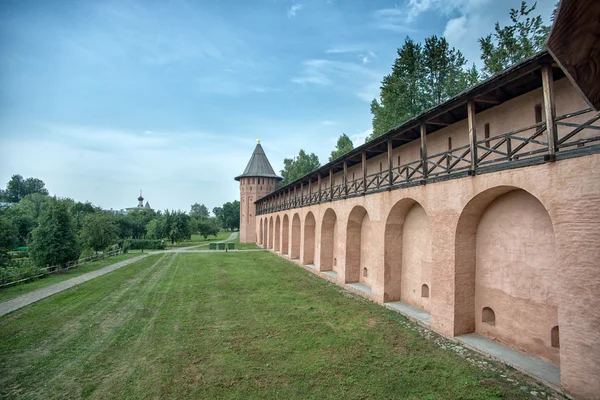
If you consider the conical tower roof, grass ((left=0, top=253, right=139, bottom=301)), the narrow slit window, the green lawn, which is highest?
the conical tower roof

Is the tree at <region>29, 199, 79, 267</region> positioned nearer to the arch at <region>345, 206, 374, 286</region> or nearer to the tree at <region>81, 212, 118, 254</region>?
the tree at <region>81, 212, 118, 254</region>

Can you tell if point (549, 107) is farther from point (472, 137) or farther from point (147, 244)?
point (147, 244)

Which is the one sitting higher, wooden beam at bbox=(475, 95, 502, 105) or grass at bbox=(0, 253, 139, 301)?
wooden beam at bbox=(475, 95, 502, 105)

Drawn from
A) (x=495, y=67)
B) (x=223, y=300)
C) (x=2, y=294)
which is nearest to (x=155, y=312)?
(x=223, y=300)

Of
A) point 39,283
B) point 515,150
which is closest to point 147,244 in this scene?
point 39,283

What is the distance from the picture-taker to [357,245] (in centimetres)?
1463

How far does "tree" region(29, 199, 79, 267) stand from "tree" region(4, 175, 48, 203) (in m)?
95.5

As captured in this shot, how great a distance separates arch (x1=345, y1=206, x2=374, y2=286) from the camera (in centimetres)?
1430

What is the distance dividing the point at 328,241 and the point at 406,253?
672cm

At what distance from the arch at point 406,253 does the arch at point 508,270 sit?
2.14m

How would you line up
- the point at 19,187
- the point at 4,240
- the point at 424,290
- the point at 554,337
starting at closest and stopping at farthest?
the point at 554,337
the point at 424,290
the point at 4,240
the point at 19,187

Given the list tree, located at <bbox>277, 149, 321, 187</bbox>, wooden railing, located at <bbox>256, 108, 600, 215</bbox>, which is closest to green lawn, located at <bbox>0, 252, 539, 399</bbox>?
wooden railing, located at <bbox>256, 108, 600, 215</bbox>

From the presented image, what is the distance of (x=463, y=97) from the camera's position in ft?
25.9

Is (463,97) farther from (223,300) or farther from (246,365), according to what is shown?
(223,300)
